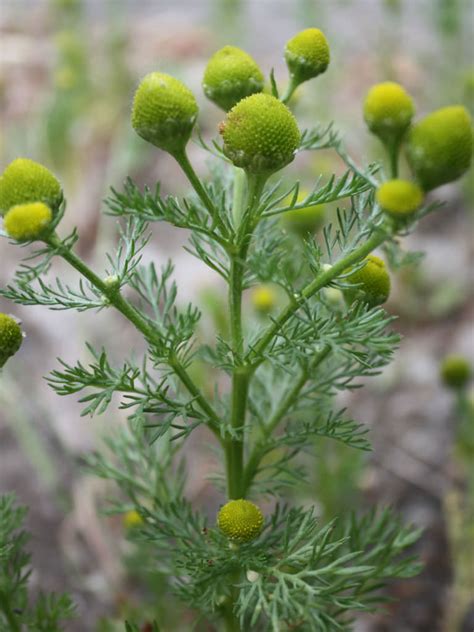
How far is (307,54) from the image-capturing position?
38.2 inches

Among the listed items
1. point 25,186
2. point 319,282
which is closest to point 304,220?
point 319,282

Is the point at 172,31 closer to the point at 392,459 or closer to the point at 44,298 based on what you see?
the point at 392,459

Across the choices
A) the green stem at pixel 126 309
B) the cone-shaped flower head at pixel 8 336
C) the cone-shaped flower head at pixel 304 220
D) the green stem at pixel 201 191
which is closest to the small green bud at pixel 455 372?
the cone-shaped flower head at pixel 304 220

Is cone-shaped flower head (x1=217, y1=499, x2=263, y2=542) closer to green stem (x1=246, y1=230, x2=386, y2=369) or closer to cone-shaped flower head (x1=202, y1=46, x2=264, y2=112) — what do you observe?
green stem (x1=246, y1=230, x2=386, y2=369)

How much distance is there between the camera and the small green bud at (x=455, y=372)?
171cm

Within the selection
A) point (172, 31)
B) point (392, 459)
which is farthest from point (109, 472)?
point (172, 31)

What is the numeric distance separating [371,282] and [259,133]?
9.7 inches

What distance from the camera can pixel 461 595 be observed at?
1.66m

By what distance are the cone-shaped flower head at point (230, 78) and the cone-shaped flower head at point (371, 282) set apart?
262mm

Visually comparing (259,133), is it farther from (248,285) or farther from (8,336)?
(8,336)

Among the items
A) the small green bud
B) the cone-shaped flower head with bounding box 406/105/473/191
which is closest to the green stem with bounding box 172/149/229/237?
the cone-shaped flower head with bounding box 406/105/473/191

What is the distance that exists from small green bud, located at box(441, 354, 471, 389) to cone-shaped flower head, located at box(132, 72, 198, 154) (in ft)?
3.47

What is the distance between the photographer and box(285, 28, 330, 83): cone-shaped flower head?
0.97 metres

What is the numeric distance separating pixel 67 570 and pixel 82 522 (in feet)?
0.44
